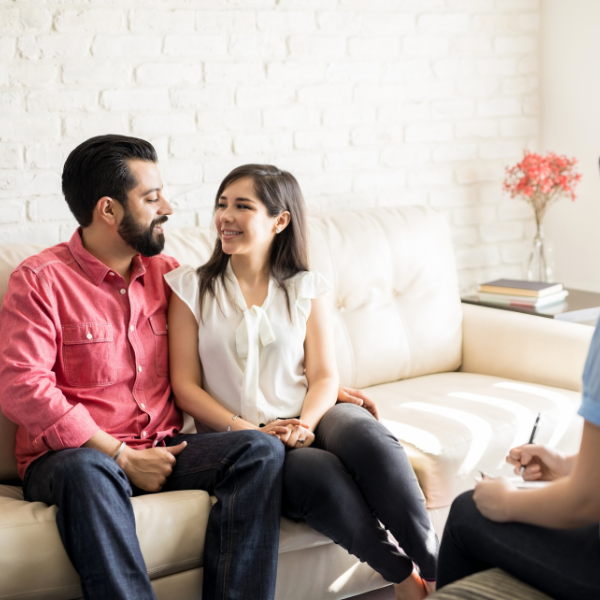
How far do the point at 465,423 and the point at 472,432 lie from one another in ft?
0.13

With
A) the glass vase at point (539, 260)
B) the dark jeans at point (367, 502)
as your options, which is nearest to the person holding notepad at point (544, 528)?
A: the dark jeans at point (367, 502)

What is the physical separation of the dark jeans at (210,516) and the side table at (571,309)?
1286 millimetres

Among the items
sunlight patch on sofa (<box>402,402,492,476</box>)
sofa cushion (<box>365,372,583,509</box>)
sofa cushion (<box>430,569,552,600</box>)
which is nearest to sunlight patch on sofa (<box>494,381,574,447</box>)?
sofa cushion (<box>365,372,583,509</box>)

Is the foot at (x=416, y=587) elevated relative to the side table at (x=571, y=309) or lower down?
lower down

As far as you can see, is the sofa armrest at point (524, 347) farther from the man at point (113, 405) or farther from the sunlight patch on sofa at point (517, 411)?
the man at point (113, 405)

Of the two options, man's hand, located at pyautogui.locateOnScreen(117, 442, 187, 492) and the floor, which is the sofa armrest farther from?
man's hand, located at pyautogui.locateOnScreen(117, 442, 187, 492)

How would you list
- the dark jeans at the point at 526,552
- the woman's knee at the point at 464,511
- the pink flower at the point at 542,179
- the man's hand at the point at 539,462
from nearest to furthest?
the dark jeans at the point at 526,552 < the woman's knee at the point at 464,511 < the man's hand at the point at 539,462 < the pink flower at the point at 542,179

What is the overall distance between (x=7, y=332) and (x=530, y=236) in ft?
7.61

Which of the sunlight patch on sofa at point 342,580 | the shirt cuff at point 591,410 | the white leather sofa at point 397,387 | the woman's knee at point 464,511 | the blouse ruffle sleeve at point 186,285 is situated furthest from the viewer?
the blouse ruffle sleeve at point 186,285

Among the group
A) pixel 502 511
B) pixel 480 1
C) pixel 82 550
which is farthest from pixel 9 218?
pixel 480 1

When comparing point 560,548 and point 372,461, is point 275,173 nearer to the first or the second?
point 372,461

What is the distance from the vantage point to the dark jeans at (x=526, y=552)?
3.56ft

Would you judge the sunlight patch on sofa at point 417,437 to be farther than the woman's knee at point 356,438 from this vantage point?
Yes

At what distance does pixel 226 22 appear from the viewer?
2402 millimetres
